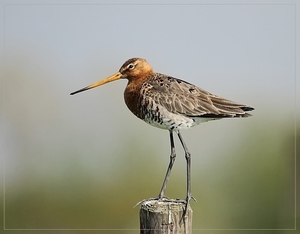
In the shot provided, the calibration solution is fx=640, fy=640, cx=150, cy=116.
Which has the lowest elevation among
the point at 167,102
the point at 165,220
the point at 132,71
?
the point at 165,220

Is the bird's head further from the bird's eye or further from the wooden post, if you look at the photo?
the wooden post

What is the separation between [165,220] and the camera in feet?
18.9

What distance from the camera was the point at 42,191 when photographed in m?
11.0

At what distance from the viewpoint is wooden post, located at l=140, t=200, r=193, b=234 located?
5.73 meters

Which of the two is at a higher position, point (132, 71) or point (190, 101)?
point (132, 71)

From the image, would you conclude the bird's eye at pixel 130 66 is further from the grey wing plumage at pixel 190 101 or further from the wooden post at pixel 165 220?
the wooden post at pixel 165 220

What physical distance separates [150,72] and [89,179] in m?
4.23

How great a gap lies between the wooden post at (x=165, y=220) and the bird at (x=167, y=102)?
61 centimetres

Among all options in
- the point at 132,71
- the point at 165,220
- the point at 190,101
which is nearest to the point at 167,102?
the point at 190,101

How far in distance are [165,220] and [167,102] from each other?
1.41 meters

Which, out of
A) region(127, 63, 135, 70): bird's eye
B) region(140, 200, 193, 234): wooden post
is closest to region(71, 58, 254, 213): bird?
region(127, 63, 135, 70): bird's eye

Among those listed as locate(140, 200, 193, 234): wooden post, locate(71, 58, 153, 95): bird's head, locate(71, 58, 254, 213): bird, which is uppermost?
locate(71, 58, 153, 95): bird's head

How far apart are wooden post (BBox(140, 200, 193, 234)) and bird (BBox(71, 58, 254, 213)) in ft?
1.99

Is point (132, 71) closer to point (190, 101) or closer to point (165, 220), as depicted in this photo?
point (190, 101)
